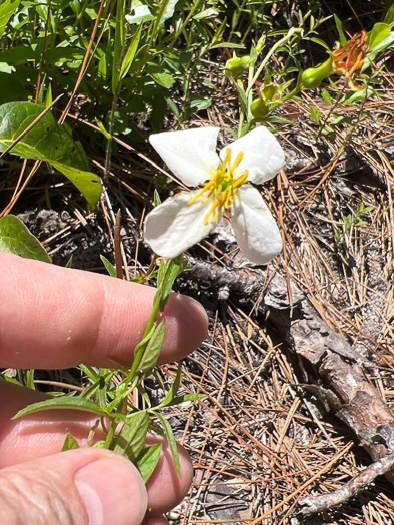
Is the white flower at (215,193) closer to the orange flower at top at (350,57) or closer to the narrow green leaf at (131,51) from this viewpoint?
the orange flower at top at (350,57)

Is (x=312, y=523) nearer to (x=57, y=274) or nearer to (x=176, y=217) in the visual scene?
(x=57, y=274)

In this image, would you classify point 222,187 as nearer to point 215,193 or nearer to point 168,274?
point 215,193

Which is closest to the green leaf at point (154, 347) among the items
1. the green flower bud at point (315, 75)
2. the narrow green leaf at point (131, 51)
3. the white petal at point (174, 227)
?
the white petal at point (174, 227)

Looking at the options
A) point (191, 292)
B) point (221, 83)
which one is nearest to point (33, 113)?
point (191, 292)

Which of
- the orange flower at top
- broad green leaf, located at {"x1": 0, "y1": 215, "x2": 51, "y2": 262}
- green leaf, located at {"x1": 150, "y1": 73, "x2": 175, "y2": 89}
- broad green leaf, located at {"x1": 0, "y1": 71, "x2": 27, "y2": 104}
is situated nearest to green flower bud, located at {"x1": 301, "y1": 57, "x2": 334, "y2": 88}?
the orange flower at top

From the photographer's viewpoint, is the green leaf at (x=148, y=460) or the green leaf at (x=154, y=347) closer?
the green leaf at (x=154, y=347)

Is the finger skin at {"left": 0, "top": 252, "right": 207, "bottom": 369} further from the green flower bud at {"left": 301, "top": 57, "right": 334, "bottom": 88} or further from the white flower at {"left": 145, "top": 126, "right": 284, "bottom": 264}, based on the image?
the green flower bud at {"left": 301, "top": 57, "right": 334, "bottom": 88}
